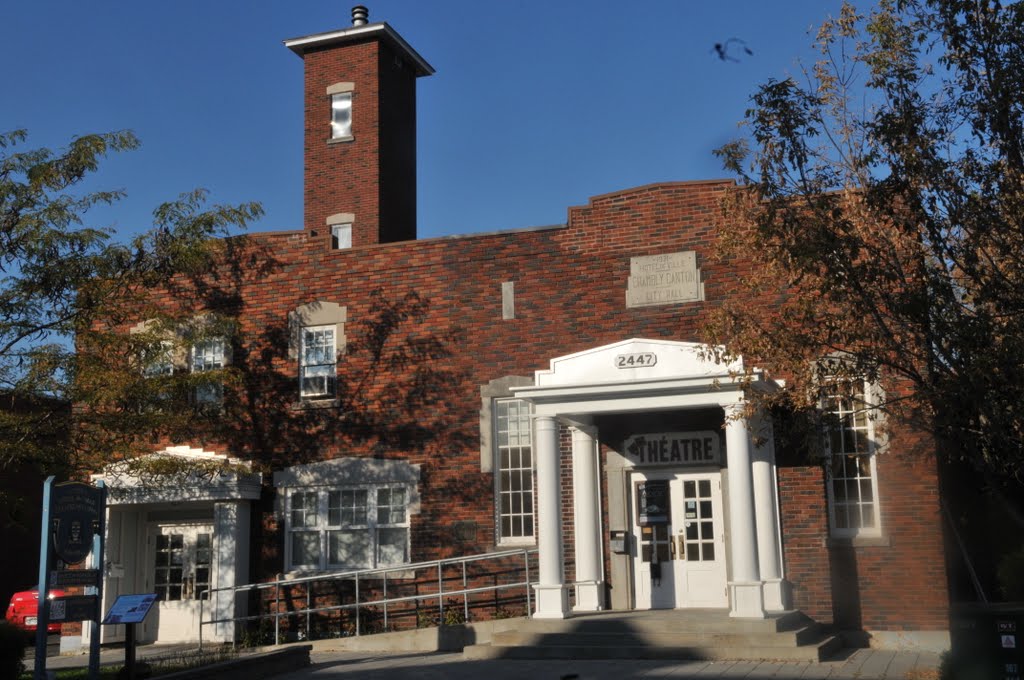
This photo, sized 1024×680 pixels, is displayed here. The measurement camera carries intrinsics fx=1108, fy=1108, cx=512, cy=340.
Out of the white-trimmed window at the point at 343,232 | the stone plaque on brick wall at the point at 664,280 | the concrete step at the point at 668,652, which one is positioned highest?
the white-trimmed window at the point at 343,232

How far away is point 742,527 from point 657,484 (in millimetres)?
2713

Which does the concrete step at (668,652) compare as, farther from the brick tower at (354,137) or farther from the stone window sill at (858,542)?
the brick tower at (354,137)

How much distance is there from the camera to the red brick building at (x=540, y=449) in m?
15.7

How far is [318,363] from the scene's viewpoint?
19.7m

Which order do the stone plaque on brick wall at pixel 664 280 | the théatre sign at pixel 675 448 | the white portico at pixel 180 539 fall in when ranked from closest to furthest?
the théatre sign at pixel 675 448
the stone plaque on brick wall at pixel 664 280
the white portico at pixel 180 539

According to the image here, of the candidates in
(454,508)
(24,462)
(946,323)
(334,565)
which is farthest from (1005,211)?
(24,462)

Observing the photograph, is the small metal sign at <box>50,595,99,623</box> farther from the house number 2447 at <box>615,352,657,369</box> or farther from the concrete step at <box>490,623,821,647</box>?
the house number 2447 at <box>615,352,657,369</box>

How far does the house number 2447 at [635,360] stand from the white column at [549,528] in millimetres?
1331

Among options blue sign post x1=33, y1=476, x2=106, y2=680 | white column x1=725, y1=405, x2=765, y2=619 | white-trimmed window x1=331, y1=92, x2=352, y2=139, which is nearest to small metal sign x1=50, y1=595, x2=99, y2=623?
blue sign post x1=33, y1=476, x2=106, y2=680

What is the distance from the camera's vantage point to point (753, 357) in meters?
12.5

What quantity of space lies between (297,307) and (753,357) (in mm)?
9872

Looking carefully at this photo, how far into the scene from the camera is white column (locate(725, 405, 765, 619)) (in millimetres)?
14438

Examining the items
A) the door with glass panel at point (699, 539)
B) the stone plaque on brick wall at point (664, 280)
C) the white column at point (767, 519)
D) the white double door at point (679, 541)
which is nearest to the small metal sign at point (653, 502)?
the white double door at point (679, 541)

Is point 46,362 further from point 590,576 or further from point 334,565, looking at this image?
point 590,576
